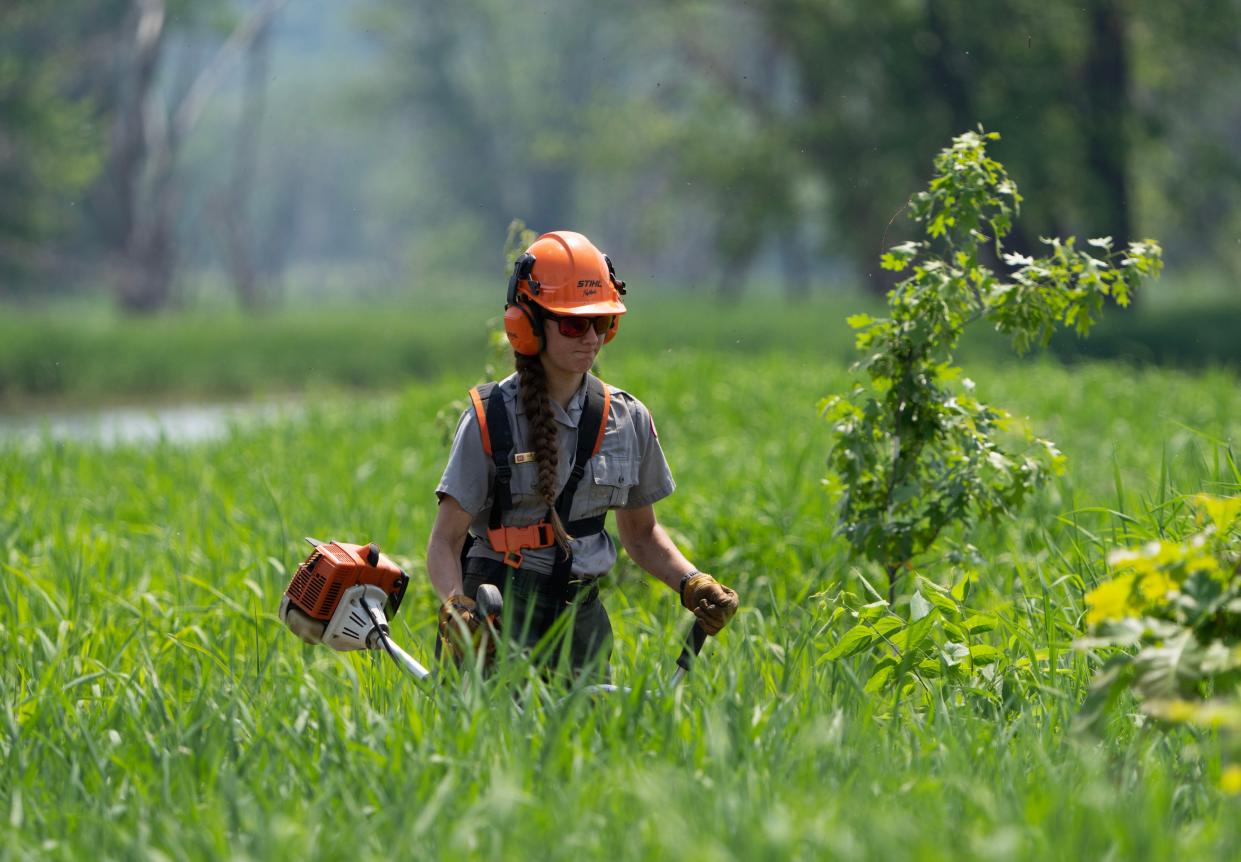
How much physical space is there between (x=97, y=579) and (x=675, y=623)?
2.22 m

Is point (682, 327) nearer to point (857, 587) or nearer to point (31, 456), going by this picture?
point (31, 456)

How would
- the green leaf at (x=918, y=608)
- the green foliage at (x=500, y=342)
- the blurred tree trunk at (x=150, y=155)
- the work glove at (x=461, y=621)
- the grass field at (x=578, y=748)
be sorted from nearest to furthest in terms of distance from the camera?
1. the grass field at (x=578, y=748)
2. the work glove at (x=461, y=621)
3. the green leaf at (x=918, y=608)
4. the green foliage at (x=500, y=342)
5. the blurred tree trunk at (x=150, y=155)

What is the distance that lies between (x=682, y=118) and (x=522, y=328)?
30083 mm

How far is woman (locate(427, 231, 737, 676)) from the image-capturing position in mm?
3256

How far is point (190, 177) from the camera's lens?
82.2 meters

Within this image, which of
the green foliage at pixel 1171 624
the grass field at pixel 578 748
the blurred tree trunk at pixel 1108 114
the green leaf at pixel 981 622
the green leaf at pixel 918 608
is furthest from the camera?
the blurred tree trunk at pixel 1108 114

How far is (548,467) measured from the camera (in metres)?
3.23

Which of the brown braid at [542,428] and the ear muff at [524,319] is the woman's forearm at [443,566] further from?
the ear muff at [524,319]

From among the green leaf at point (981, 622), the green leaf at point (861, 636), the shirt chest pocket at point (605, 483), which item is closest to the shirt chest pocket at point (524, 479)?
the shirt chest pocket at point (605, 483)

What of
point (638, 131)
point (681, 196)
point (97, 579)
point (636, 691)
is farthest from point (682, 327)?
point (636, 691)

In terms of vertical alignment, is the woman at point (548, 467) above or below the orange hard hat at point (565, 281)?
below

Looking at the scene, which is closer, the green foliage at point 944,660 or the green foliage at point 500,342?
the green foliage at point 944,660

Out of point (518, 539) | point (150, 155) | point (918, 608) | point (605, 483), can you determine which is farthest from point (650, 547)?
point (150, 155)

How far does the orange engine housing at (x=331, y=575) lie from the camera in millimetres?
3121
